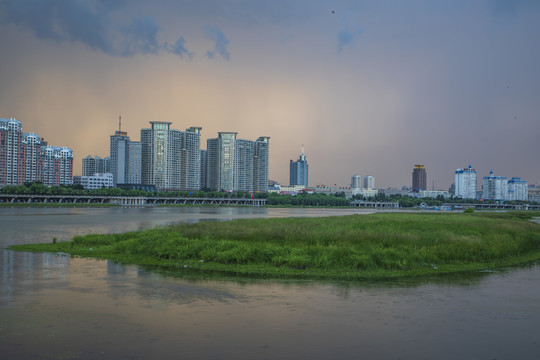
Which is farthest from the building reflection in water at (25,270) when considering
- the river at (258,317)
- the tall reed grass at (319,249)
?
the tall reed grass at (319,249)

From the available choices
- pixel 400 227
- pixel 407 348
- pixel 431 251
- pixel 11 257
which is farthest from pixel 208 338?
pixel 400 227

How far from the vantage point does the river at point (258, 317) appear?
1234 cm

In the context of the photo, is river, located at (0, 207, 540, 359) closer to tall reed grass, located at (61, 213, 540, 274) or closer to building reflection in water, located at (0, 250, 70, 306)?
building reflection in water, located at (0, 250, 70, 306)

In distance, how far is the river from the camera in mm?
12336

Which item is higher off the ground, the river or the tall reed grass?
the tall reed grass

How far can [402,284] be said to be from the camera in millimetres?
20859

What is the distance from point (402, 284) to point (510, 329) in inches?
249

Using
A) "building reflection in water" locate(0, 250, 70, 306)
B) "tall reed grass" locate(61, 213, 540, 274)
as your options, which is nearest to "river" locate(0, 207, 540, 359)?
"building reflection in water" locate(0, 250, 70, 306)

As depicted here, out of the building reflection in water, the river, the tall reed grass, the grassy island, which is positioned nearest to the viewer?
the river

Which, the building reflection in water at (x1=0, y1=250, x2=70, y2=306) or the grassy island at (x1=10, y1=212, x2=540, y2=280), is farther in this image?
the grassy island at (x1=10, y1=212, x2=540, y2=280)

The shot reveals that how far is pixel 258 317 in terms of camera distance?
50.5 feet

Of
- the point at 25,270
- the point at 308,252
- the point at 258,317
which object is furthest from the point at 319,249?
the point at 25,270

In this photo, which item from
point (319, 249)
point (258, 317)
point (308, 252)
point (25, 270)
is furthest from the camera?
point (319, 249)

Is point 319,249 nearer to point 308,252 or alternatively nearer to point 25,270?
point 308,252
